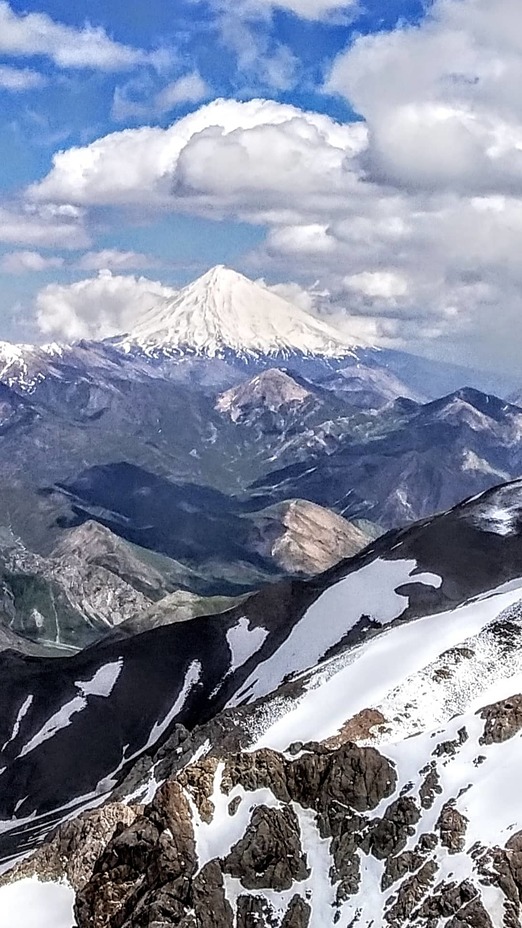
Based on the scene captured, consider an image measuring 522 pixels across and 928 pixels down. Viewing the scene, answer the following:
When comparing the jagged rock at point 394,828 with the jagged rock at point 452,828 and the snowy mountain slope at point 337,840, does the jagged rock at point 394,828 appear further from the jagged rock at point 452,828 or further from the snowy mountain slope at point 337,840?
the jagged rock at point 452,828

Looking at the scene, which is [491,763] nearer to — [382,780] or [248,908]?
[382,780]

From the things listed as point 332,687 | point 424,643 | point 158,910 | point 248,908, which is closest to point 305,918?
point 248,908

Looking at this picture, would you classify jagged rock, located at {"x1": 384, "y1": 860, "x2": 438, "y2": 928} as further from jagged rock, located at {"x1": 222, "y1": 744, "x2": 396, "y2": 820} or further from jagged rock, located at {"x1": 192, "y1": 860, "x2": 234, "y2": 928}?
jagged rock, located at {"x1": 192, "y1": 860, "x2": 234, "y2": 928}

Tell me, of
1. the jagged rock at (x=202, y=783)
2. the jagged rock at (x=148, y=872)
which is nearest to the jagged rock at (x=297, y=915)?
the jagged rock at (x=148, y=872)

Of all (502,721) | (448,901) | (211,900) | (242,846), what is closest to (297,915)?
(211,900)

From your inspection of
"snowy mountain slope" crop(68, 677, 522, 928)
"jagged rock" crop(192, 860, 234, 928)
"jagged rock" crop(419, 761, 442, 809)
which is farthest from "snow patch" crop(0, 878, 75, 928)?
"jagged rock" crop(419, 761, 442, 809)

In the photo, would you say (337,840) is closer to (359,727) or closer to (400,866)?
(400,866)
